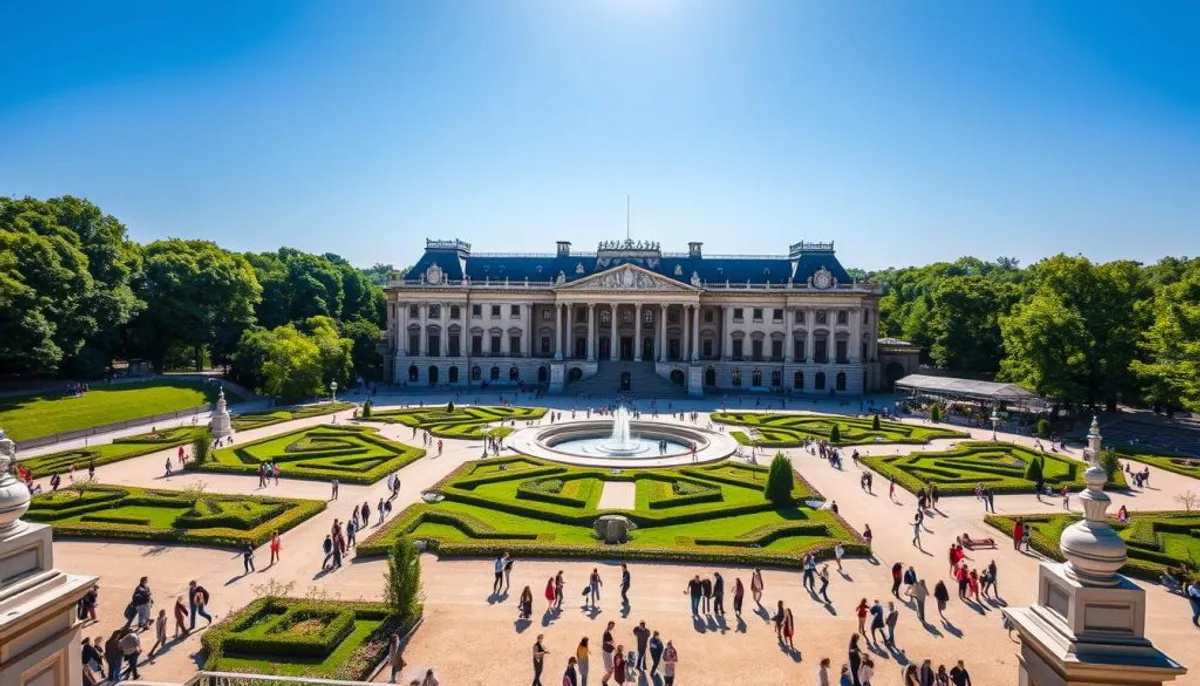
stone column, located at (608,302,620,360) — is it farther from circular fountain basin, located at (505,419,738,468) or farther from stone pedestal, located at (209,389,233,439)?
stone pedestal, located at (209,389,233,439)

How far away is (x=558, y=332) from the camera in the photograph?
77.6 m

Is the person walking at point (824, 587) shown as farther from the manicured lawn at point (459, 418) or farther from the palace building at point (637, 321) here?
the palace building at point (637, 321)

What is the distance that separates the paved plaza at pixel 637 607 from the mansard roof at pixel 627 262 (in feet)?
175

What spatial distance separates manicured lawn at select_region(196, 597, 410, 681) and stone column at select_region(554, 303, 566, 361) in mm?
57926

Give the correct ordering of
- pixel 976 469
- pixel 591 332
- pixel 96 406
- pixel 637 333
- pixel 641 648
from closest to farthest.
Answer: pixel 641 648, pixel 976 469, pixel 96 406, pixel 591 332, pixel 637 333

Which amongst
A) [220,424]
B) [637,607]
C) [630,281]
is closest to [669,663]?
[637,607]

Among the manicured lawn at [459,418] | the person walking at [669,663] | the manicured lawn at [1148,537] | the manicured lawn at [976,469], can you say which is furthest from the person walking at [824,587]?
the manicured lawn at [459,418]

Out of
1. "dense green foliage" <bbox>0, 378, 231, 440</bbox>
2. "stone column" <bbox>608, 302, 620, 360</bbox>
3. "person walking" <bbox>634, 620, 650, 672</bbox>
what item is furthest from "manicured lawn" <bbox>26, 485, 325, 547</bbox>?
"stone column" <bbox>608, 302, 620, 360</bbox>

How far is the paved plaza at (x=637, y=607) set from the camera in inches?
627

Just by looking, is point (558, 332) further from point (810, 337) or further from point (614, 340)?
point (810, 337)

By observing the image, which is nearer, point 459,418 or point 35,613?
point 35,613

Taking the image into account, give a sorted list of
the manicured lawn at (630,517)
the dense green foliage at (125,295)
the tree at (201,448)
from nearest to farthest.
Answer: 1. the manicured lawn at (630,517)
2. the tree at (201,448)
3. the dense green foliage at (125,295)

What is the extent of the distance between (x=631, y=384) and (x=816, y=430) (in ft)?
87.6

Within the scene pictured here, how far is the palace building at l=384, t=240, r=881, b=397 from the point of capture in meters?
75.8
